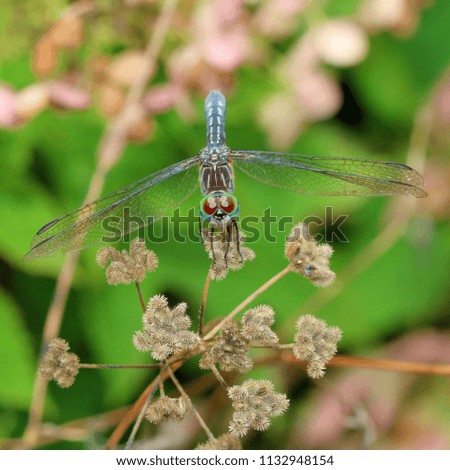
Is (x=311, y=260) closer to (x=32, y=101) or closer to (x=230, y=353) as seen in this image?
(x=230, y=353)

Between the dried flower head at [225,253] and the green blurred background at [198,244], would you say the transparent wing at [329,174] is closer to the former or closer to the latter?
the green blurred background at [198,244]

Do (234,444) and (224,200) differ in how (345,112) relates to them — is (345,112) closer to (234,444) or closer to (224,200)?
(224,200)

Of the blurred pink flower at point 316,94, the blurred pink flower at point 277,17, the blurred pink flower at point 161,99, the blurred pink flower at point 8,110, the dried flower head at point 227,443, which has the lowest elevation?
the dried flower head at point 227,443

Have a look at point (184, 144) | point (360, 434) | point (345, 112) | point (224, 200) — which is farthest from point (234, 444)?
point (345, 112)

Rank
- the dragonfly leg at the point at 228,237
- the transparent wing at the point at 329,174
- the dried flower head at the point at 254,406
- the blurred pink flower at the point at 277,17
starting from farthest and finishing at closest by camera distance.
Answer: the blurred pink flower at the point at 277,17 → the transparent wing at the point at 329,174 → the dragonfly leg at the point at 228,237 → the dried flower head at the point at 254,406

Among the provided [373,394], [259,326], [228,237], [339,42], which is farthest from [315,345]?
[339,42]

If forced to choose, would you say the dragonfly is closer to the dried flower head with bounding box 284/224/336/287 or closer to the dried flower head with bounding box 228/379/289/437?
the dried flower head with bounding box 284/224/336/287

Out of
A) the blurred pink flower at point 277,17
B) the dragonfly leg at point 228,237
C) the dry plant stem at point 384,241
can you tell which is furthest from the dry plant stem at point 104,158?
the dry plant stem at point 384,241
